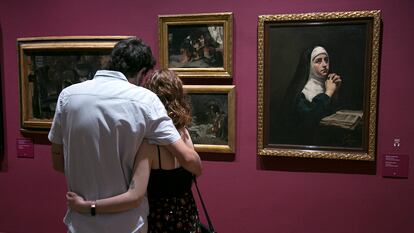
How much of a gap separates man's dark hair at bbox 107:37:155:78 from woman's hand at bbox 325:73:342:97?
4.39 ft

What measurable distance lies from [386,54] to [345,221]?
1122 mm

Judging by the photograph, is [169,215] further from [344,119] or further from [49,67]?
[49,67]

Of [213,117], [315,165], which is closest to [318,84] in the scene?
[315,165]

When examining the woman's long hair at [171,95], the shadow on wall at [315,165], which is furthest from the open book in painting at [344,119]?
the woman's long hair at [171,95]

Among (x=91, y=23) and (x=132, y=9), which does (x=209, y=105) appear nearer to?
(x=132, y=9)

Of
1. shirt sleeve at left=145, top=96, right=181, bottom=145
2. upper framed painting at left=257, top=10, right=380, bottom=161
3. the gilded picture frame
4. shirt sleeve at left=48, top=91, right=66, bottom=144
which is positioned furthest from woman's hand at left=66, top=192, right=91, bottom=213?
upper framed painting at left=257, top=10, right=380, bottom=161

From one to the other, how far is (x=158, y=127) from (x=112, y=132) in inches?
7.4

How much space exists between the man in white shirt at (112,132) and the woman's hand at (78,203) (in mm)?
23

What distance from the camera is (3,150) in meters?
3.49

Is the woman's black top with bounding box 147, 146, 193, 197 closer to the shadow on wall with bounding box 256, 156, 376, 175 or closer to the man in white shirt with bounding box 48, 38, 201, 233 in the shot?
the man in white shirt with bounding box 48, 38, 201, 233

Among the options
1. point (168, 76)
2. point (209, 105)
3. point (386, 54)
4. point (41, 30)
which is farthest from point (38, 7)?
point (386, 54)

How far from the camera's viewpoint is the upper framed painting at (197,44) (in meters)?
2.82

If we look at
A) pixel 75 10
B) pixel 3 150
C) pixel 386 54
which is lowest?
pixel 3 150

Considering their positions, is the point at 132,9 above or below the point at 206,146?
above
